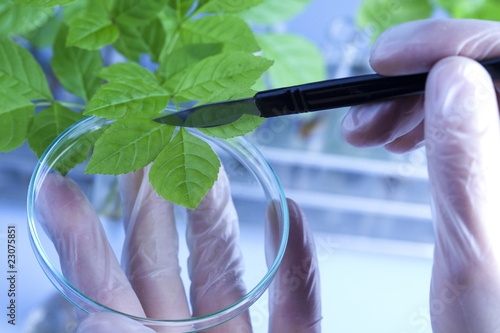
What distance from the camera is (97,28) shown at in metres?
0.46

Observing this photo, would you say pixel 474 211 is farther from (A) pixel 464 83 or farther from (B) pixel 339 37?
(B) pixel 339 37

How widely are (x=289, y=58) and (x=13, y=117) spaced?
31 centimetres

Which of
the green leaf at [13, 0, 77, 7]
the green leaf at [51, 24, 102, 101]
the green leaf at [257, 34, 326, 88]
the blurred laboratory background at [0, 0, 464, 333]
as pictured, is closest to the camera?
the green leaf at [13, 0, 77, 7]

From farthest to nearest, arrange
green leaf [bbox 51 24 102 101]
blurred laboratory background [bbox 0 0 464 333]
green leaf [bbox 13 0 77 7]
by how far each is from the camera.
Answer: blurred laboratory background [bbox 0 0 464 333]
green leaf [bbox 51 24 102 101]
green leaf [bbox 13 0 77 7]

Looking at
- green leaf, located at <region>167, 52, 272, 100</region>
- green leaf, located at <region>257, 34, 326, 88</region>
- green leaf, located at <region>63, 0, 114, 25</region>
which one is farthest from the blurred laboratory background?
green leaf, located at <region>167, 52, 272, 100</region>

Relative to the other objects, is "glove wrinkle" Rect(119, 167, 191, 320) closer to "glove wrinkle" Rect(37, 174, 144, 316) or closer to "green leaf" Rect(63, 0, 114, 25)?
"glove wrinkle" Rect(37, 174, 144, 316)

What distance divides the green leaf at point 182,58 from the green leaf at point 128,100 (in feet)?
0.08

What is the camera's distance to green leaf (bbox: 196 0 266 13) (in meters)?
0.46

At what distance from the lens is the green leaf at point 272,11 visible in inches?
22.6

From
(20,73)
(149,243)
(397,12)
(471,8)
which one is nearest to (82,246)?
(149,243)

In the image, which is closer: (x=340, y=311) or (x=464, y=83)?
(x=464, y=83)

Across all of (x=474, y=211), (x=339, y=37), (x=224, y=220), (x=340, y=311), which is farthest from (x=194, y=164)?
(x=339, y=37)

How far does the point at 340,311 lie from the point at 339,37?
0.56 m

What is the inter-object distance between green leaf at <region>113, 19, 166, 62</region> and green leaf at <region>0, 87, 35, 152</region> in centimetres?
10
